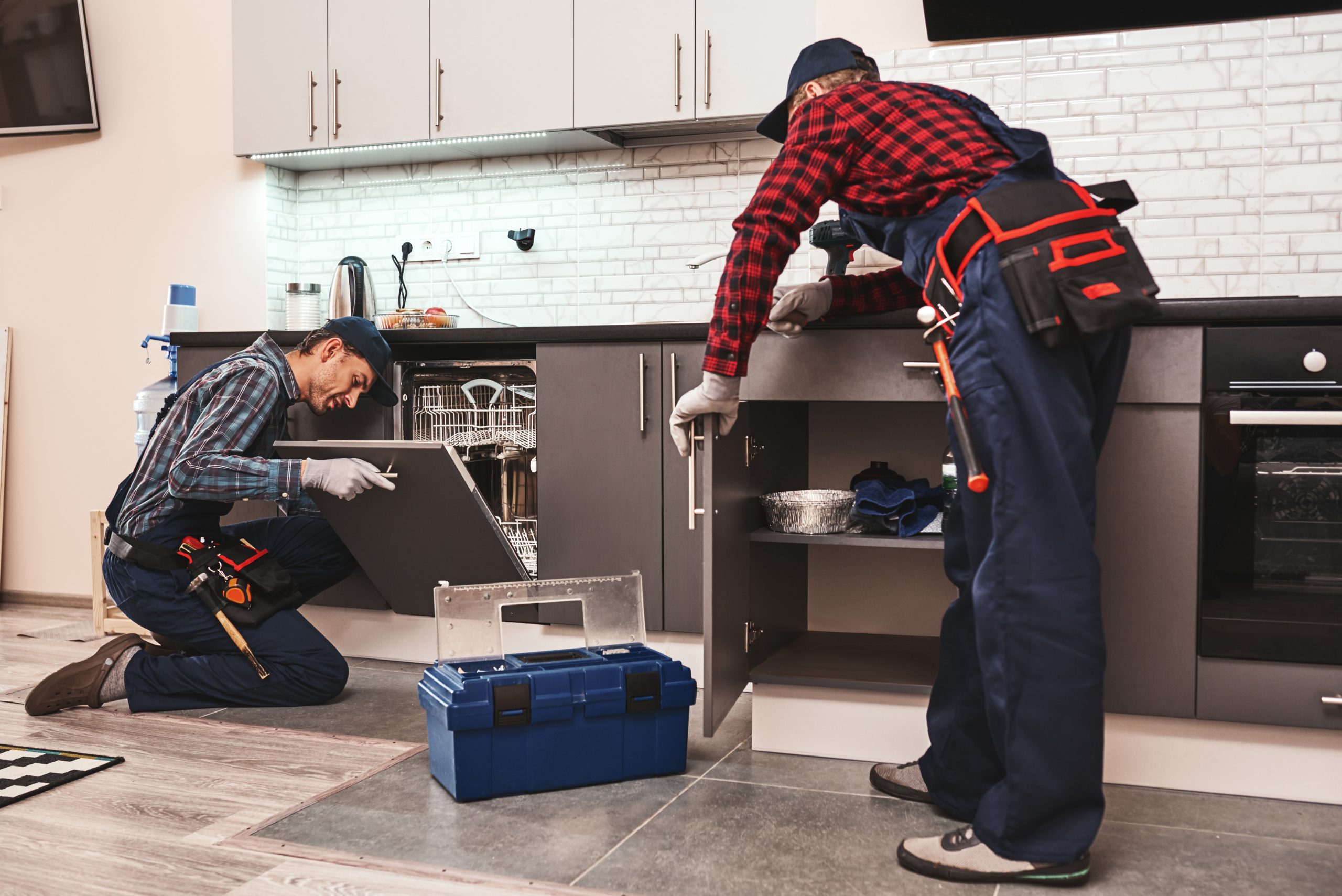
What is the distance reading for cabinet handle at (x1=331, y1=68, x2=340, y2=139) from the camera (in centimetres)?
399

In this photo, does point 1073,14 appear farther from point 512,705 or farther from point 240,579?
point 240,579

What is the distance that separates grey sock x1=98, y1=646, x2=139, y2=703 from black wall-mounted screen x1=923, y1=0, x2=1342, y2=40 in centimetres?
281

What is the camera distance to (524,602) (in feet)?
8.06

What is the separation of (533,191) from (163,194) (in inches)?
64.3

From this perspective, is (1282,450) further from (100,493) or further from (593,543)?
(100,493)

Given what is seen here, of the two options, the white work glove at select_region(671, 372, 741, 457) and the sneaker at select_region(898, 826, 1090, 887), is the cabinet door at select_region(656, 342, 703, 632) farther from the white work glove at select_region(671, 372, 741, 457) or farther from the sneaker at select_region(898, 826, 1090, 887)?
the sneaker at select_region(898, 826, 1090, 887)

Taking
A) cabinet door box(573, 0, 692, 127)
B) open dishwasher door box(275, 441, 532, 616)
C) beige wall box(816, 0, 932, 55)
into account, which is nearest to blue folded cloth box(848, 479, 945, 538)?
open dishwasher door box(275, 441, 532, 616)

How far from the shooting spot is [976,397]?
1.83 meters

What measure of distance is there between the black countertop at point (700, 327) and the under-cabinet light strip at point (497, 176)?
1116mm

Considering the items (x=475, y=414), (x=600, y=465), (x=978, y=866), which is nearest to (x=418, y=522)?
(x=600, y=465)

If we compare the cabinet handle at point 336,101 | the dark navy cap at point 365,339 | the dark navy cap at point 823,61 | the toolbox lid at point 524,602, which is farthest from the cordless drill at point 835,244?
the cabinet handle at point 336,101

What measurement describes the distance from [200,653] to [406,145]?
76.4 inches

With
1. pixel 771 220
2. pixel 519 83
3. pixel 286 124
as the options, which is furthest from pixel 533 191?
pixel 771 220

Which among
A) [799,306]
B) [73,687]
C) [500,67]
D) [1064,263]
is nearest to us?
[1064,263]
